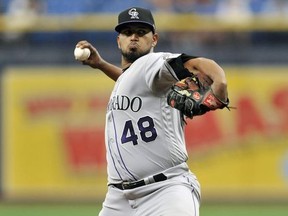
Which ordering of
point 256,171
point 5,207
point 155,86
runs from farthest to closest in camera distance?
point 256,171
point 5,207
point 155,86

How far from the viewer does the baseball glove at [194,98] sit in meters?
5.52

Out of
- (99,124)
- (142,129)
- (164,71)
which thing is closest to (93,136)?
(99,124)

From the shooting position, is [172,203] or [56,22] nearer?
[172,203]

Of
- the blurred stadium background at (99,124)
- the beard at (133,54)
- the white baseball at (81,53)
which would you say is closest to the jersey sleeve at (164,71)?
the beard at (133,54)

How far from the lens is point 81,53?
6.98 meters

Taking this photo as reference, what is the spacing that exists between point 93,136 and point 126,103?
8.12 metres

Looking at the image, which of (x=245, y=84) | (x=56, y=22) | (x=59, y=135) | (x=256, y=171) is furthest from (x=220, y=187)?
(x=56, y=22)

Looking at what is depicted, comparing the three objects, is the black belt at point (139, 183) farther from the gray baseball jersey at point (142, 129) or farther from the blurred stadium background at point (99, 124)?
the blurred stadium background at point (99, 124)

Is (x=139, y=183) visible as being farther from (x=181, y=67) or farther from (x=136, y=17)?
(x=136, y=17)

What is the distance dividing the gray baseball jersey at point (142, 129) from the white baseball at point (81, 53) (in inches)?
24.9

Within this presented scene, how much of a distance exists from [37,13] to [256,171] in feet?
14.9

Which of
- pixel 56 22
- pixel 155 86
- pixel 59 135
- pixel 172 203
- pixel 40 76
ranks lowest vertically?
pixel 172 203

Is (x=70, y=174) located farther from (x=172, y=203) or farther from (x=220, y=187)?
(x=172, y=203)

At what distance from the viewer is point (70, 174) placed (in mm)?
14484
